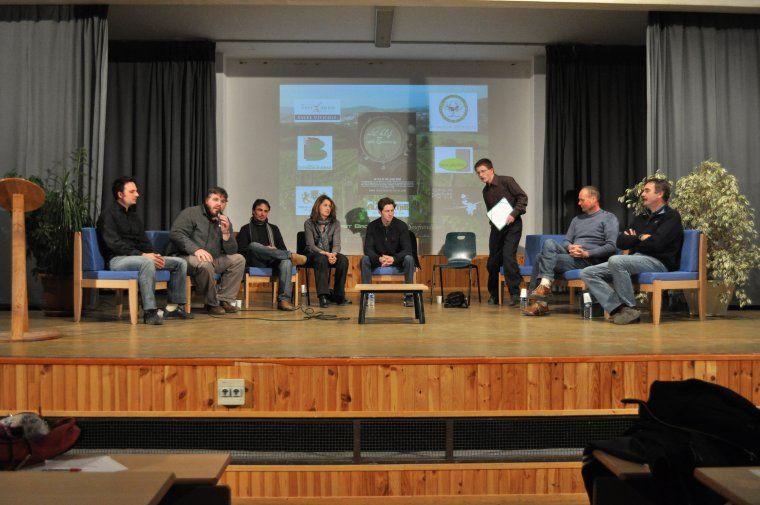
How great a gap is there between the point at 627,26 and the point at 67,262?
602cm

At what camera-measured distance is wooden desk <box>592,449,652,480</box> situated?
1669 millimetres

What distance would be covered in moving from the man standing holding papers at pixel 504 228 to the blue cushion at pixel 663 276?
1.53m

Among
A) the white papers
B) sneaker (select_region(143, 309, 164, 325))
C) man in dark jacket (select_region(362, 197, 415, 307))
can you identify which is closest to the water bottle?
the white papers

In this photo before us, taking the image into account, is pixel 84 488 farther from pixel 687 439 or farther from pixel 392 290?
pixel 392 290

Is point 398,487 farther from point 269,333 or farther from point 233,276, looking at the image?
point 233,276

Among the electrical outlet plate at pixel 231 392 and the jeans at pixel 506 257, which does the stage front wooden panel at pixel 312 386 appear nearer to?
the electrical outlet plate at pixel 231 392

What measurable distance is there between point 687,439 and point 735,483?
1.42 ft

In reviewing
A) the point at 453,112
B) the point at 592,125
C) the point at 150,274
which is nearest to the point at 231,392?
the point at 150,274

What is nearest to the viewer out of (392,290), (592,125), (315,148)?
(392,290)

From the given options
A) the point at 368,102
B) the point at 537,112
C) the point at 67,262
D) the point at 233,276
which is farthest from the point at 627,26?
the point at 67,262

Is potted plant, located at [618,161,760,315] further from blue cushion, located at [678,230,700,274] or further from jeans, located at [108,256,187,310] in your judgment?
jeans, located at [108,256,187,310]

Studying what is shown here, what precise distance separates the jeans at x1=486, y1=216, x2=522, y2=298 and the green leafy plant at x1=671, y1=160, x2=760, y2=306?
4.60ft

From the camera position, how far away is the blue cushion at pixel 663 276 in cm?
478

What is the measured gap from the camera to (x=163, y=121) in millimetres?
7941
